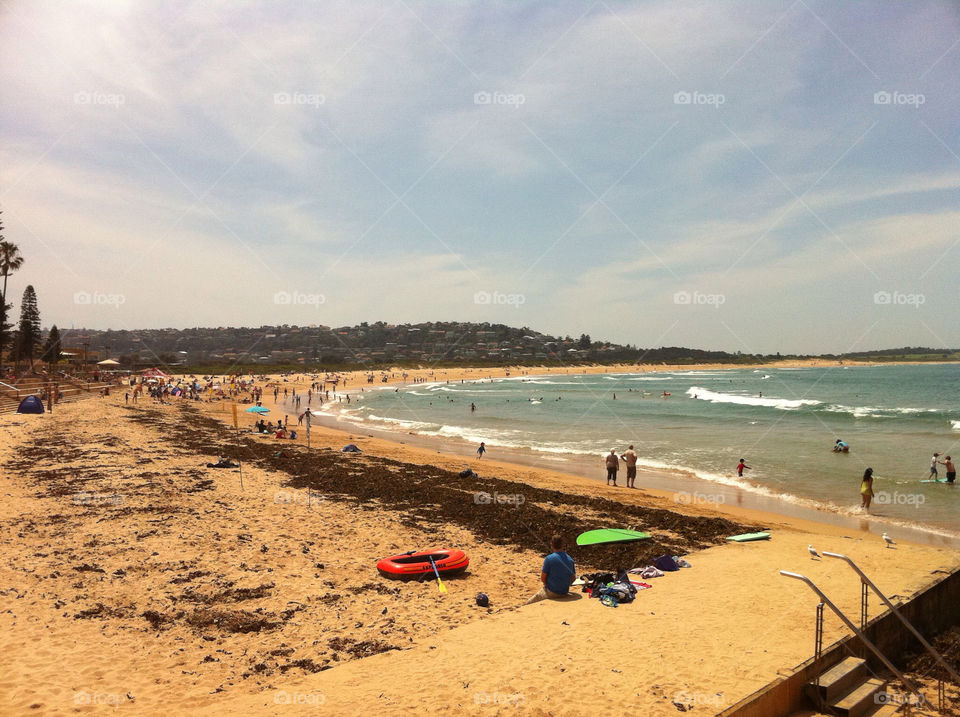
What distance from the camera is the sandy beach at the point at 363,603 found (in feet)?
19.3

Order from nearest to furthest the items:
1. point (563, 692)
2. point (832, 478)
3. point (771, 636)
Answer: point (563, 692) < point (771, 636) < point (832, 478)

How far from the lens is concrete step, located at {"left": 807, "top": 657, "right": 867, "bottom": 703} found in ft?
19.9

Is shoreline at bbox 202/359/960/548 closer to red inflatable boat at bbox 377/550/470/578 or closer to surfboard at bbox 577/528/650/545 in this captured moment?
surfboard at bbox 577/528/650/545

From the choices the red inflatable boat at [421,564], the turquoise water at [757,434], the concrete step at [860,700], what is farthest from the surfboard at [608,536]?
the turquoise water at [757,434]

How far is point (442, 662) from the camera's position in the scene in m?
6.48

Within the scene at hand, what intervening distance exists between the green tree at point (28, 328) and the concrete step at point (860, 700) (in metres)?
67.2

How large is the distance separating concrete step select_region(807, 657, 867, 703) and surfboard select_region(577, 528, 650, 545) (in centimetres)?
522

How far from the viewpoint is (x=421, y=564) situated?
9602 mm

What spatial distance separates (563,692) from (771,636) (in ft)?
10.8

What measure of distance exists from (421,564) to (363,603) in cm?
152

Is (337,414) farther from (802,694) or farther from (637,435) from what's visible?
(802,694)

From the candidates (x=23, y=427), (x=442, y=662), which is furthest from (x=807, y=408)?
(x=23, y=427)

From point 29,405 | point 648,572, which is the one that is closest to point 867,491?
point 648,572

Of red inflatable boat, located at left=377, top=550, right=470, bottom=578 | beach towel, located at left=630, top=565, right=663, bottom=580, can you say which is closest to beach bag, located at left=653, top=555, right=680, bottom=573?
beach towel, located at left=630, top=565, right=663, bottom=580
